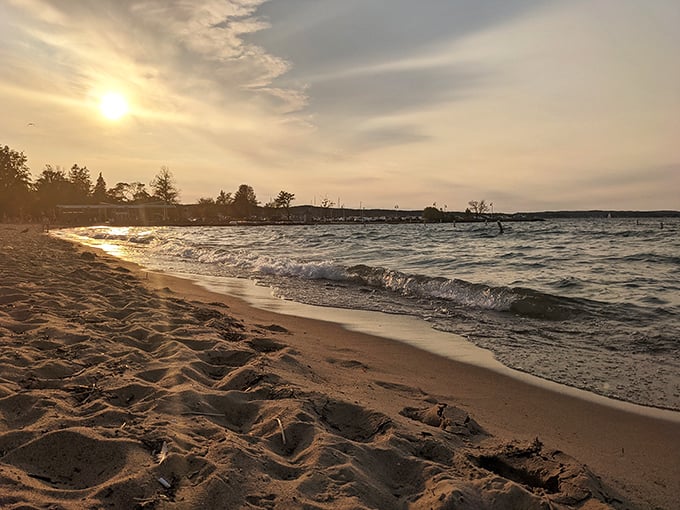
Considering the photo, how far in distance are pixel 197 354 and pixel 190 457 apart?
76.5 inches

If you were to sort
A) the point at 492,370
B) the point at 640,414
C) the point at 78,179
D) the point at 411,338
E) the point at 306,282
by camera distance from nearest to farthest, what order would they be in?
1. the point at 640,414
2. the point at 492,370
3. the point at 411,338
4. the point at 306,282
5. the point at 78,179

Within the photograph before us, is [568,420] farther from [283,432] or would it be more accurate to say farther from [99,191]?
[99,191]

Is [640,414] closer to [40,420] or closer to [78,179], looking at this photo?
[40,420]

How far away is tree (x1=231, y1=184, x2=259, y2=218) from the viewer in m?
124

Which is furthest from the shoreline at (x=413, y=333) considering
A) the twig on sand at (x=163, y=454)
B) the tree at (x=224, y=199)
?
the tree at (x=224, y=199)

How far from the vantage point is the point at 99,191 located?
11338cm

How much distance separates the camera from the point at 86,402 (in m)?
2.94

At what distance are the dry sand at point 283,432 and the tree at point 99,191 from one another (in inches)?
4619

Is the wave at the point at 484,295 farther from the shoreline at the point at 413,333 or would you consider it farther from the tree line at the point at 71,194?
the tree line at the point at 71,194

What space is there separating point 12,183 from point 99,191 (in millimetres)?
41938

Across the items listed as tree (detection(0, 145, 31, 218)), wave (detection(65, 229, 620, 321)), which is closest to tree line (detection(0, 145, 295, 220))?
tree (detection(0, 145, 31, 218))

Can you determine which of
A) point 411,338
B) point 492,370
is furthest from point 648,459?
point 411,338

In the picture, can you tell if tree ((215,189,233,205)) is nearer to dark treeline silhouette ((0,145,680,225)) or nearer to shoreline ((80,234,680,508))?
dark treeline silhouette ((0,145,680,225))

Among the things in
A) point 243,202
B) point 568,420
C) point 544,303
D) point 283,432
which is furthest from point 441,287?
point 243,202
